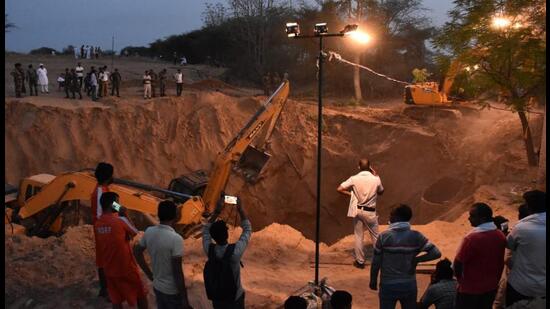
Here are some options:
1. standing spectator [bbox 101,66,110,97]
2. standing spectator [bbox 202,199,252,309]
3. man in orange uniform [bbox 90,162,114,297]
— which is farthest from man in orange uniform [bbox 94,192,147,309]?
standing spectator [bbox 101,66,110,97]

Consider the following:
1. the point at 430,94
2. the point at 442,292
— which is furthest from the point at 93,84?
the point at 442,292

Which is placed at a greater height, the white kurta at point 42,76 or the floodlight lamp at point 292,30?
the floodlight lamp at point 292,30

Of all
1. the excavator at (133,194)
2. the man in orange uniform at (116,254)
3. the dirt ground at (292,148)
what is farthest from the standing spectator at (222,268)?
the dirt ground at (292,148)

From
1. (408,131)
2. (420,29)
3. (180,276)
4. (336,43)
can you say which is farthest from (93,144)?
(420,29)

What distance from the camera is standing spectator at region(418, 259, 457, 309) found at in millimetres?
5395

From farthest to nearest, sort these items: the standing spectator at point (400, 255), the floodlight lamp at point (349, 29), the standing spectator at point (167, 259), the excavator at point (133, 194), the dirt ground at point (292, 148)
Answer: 1. the dirt ground at point (292, 148)
2. the excavator at point (133, 194)
3. the floodlight lamp at point (349, 29)
4. the standing spectator at point (400, 255)
5. the standing spectator at point (167, 259)

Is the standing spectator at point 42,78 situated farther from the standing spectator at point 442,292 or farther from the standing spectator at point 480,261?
the standing spectator at point 480,261

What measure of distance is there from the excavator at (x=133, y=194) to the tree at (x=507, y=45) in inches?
173

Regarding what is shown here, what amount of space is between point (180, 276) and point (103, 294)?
229 cm

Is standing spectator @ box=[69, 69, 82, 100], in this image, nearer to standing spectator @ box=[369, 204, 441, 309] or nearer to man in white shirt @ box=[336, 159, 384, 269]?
man in white shirt @ box=[336, 159, 384, 269]

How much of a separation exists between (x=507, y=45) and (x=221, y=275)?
371 inches

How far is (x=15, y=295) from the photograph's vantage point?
23.6 feet

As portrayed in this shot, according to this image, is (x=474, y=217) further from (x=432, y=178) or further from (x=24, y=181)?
(x=432, y=178)

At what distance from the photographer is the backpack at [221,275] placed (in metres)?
4.84
